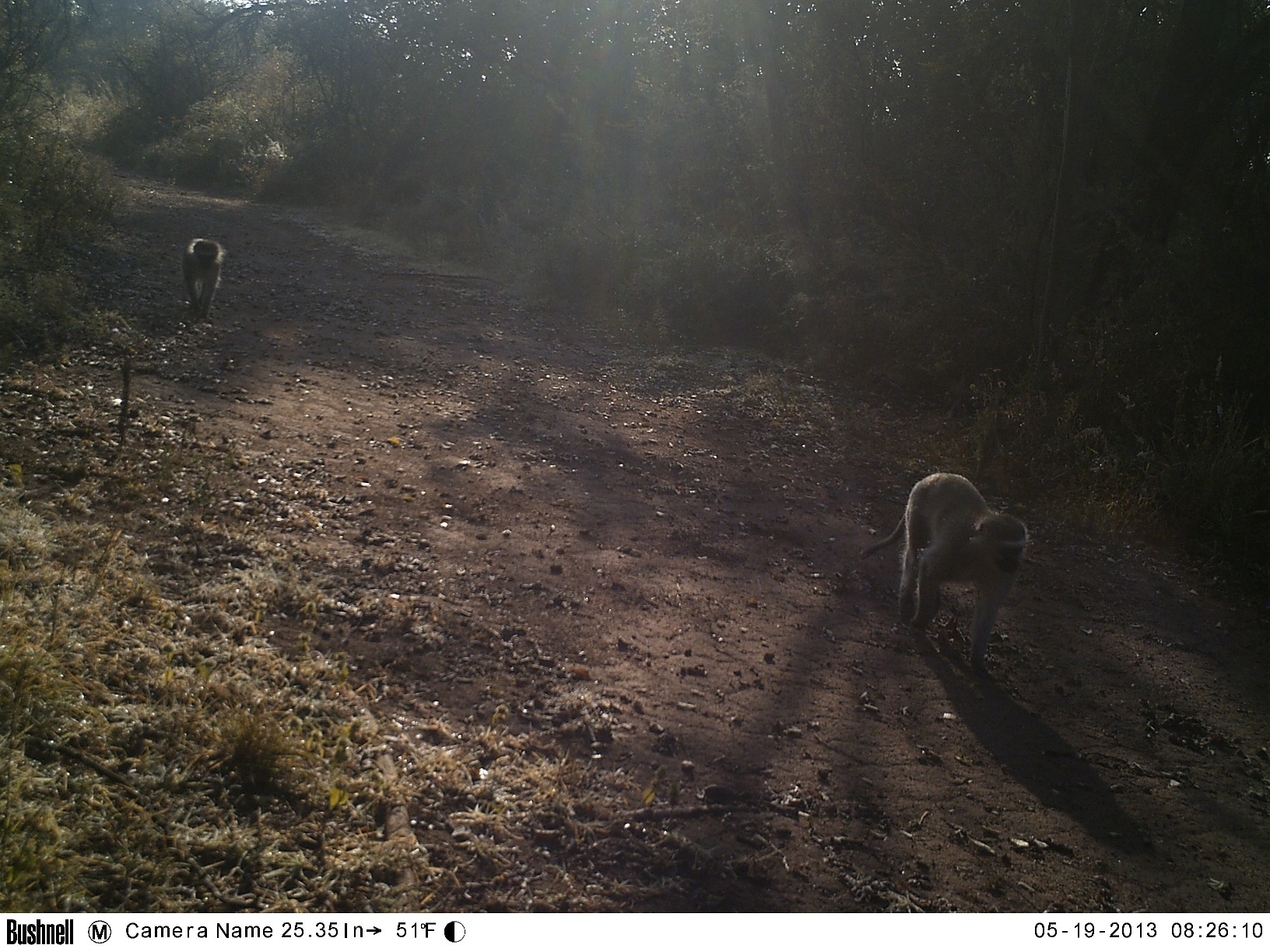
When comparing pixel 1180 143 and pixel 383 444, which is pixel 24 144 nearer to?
pixel 383 444

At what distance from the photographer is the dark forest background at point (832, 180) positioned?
9.36 meters

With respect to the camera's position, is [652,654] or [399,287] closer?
[652,654]

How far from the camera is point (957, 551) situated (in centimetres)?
555

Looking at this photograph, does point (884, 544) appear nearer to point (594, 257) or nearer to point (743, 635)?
point (743, 635)

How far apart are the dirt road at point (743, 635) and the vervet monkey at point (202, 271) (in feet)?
0.93

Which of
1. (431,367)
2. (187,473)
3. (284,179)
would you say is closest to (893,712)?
(187,473)

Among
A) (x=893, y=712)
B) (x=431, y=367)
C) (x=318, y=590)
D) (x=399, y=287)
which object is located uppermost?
(x=399, y=287)

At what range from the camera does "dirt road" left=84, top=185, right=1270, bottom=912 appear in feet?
12.0

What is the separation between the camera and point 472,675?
430cm

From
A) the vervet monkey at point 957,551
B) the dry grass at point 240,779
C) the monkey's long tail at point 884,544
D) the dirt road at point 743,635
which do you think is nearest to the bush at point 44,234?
the dirt road at point 743,635

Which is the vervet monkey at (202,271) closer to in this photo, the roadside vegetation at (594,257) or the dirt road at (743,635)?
the dirt road at (743,635)

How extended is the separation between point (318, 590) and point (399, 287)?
9248 mm

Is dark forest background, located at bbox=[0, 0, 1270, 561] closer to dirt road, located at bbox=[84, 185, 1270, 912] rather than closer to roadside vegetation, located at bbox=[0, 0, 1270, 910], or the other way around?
roadside vegetation, located at bbox=[0, 0, 1270, 910]

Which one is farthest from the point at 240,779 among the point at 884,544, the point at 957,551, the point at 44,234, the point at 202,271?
the point at 44,234
